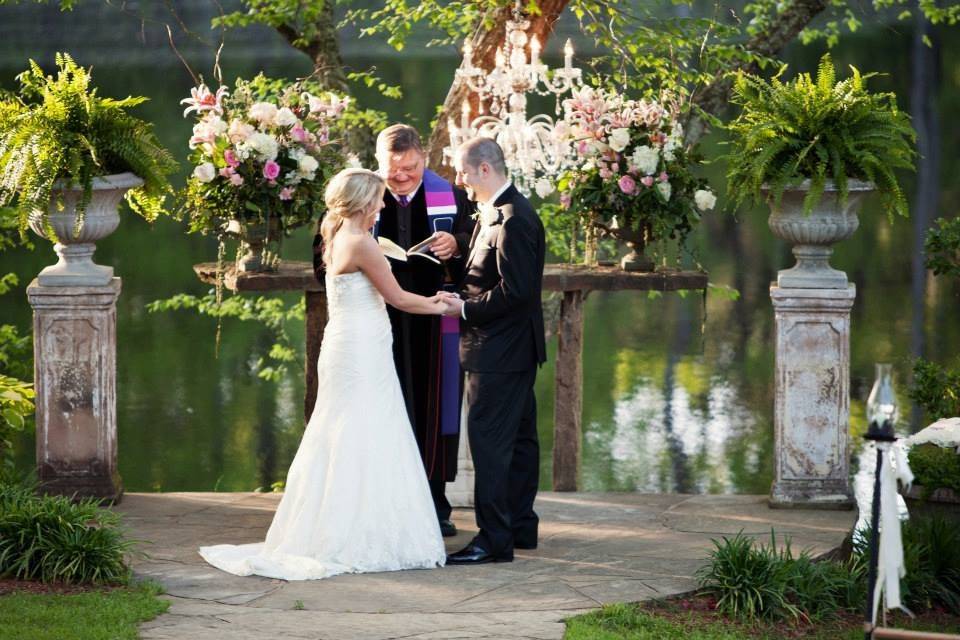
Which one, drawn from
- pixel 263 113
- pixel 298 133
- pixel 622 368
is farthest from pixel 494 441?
pixel 622 368

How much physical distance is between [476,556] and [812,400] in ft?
6.99

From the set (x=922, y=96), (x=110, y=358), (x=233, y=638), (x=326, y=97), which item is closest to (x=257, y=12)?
(x=326, y=97)

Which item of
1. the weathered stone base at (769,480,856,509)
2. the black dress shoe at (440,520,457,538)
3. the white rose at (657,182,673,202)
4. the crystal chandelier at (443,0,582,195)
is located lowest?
the black dress shoe at (440,520,457,538)

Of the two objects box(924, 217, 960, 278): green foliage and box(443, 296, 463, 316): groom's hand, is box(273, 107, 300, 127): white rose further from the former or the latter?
box(924, 217, 960, 278): green foliage

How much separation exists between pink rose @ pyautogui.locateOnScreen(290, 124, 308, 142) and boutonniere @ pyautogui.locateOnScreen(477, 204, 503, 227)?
1409 millimetres

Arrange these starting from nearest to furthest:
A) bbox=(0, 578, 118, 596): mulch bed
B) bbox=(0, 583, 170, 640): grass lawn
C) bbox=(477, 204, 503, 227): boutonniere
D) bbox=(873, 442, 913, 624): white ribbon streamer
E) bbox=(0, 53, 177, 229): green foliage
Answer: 1. bbox=(873, 442, 913, 624): white ribbon streamer
2. bbox=(0, 583, 170, 640): grass lawn
3. bbox=(0, 578, 118, 596): mulch bed
4. bbox=(477, 204, 503, 227): boutonniere
5. bbox=(0, 53, 177, 229): green foliage

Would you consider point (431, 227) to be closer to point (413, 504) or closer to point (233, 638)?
point (413, 504)

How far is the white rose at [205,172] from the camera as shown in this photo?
724 centimetres

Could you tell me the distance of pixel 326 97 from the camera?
793 cm

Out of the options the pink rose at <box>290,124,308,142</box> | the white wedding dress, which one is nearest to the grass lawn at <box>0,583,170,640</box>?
the white wedding dress

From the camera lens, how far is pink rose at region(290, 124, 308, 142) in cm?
738

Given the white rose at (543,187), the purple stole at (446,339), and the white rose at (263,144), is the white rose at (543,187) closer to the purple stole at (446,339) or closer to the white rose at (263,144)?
the purple stole at (446,339)

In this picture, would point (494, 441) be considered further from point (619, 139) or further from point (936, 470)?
point (619, 139)

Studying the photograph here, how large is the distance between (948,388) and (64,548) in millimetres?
4258
